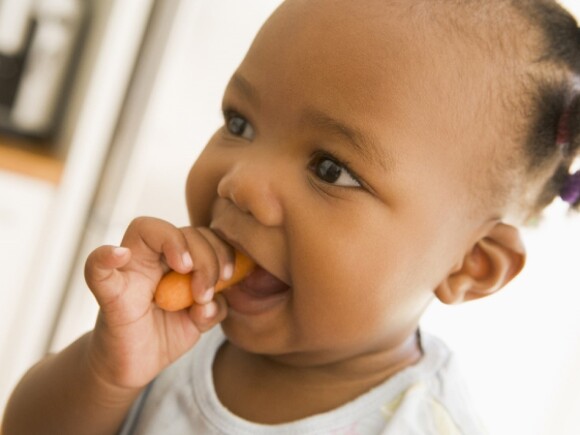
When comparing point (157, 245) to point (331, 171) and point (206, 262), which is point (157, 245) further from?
point (331, 171)

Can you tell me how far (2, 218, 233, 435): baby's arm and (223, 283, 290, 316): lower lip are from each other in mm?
14

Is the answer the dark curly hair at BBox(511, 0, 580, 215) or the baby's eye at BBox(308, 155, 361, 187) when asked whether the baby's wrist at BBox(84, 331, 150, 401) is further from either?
the dark curly hair at BBox(511, 0, 580, 215)

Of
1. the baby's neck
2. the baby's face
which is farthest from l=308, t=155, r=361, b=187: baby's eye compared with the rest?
the baby's neck

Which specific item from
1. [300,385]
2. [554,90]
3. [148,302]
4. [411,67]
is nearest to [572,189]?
[554,90]

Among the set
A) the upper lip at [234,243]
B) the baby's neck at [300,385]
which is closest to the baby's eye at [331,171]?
the upper lip at [234,243]

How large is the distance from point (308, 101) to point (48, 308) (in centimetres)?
129

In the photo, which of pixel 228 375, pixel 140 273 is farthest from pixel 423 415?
pixel 140 273

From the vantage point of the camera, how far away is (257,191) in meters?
0.71

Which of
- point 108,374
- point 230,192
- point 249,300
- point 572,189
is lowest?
point 108,374

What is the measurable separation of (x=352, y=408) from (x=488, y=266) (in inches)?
8.4

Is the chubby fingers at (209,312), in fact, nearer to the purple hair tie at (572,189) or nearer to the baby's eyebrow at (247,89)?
the baby's eyebrow at (247,89)

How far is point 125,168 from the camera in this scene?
5.60ft

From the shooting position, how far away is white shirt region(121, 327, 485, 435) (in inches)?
31.7

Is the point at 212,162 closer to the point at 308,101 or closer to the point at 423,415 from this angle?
the point at 308,101
